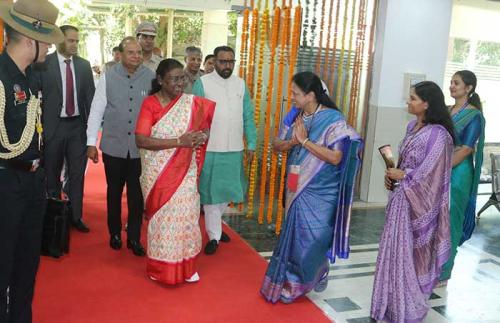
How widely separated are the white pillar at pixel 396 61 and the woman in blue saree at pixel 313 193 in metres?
3.19

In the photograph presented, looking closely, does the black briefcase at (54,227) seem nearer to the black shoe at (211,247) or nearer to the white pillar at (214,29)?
the black shoe at (211,247)

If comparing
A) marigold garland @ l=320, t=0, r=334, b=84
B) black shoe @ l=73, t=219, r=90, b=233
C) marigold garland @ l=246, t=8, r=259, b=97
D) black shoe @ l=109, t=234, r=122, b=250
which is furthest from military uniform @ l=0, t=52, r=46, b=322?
marigold garland @ l=320, t=0, r=334, b=84

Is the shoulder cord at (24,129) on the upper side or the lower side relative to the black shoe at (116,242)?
upper

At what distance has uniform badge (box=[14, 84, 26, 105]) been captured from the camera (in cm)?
216

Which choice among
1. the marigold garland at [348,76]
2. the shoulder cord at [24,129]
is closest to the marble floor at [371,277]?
the marigold garland at [348,76]

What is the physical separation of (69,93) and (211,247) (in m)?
1.68

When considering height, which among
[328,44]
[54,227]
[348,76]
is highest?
[328,44]

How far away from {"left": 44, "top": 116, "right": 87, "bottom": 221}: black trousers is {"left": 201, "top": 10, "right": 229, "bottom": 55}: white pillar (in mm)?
6827

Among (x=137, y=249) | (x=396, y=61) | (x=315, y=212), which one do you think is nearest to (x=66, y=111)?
(x=137, y=249)

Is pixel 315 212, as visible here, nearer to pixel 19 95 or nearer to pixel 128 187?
pixel 128 187

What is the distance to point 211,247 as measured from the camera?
167 inches

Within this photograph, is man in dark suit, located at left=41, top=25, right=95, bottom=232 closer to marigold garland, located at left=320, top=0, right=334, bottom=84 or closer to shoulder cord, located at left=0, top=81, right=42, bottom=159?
shoulder cord, located at left=0, top=81, right=42, bottom=159

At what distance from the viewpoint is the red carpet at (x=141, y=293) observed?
10.1ft

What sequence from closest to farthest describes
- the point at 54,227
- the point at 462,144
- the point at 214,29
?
the point at 54,227
the point at 462,144
the point at 214,29
